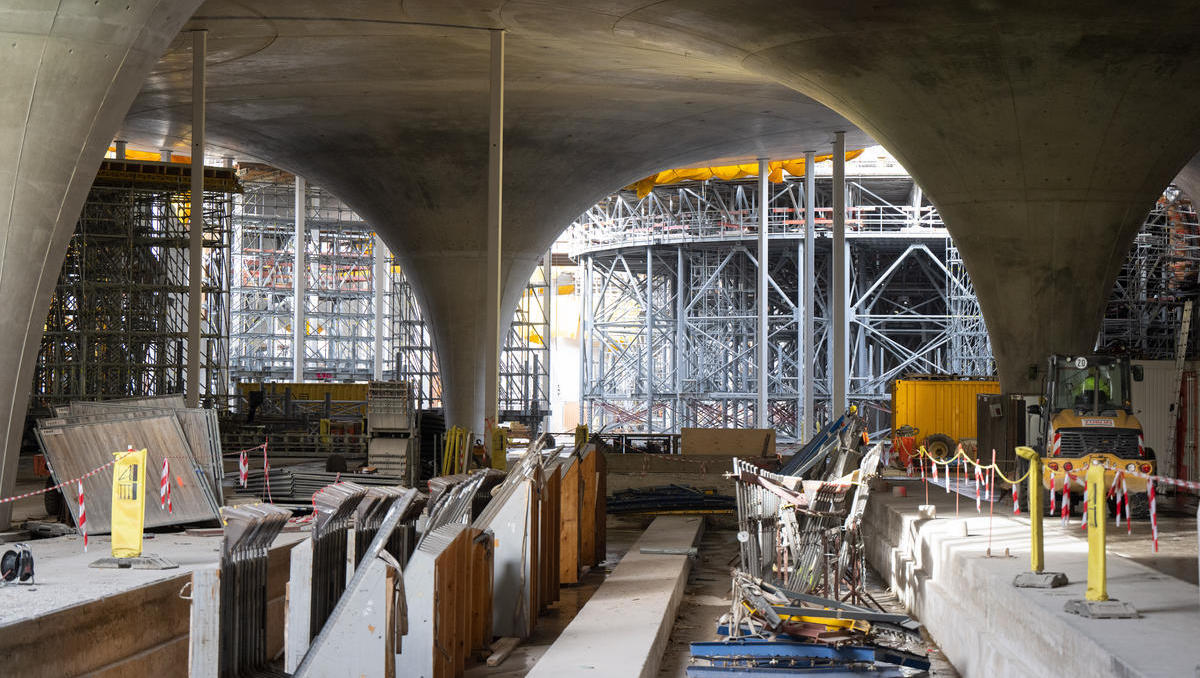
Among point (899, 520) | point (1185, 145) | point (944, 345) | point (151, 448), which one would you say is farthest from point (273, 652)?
point (944, 345)

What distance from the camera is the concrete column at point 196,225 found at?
20.7 meters

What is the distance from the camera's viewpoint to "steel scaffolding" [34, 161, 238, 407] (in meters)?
28.8

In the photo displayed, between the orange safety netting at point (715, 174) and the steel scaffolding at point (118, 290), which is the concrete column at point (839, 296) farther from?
the steel scaffolding at point (118, 290)

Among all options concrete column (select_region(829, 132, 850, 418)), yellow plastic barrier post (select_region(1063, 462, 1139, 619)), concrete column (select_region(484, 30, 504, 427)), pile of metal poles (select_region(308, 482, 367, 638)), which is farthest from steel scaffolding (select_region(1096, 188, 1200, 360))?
pile of metal poles (select_region(308, 482, 367, 638))

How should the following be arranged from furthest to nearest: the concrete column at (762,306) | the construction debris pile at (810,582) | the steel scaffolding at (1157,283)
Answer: the steel scaffolding at (1157,283) → the concrete column at (762,306) → the construction debris pile at (810,582)

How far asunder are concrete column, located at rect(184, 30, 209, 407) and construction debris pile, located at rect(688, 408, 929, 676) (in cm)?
1021

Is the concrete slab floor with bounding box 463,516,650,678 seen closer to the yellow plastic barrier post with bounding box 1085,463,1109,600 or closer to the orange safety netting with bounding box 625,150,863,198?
the yellow plastic barrier post with bounding box 1085,463,1109,600

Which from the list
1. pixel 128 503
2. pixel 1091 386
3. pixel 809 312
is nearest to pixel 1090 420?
pixel 1091 386

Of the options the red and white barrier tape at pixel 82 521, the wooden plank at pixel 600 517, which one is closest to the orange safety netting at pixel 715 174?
the wooden plank at pixel 600 517

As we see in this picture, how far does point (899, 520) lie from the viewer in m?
15.1

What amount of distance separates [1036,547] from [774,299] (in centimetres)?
3599

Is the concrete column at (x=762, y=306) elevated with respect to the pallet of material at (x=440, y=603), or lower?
elevated

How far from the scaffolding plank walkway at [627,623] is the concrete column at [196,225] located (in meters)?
8.71

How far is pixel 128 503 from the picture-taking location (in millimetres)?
10305
